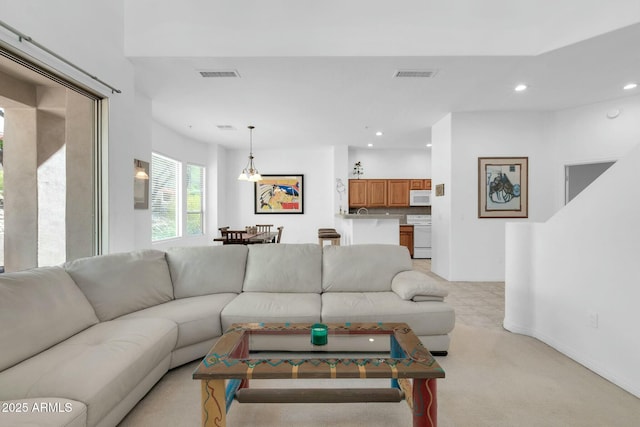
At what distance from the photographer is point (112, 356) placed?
1610mm

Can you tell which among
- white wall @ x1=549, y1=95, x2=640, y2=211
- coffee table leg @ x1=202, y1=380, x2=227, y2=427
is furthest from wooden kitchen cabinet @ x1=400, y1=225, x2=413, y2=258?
coffee table leg @ x1=202, y1=380, x2=227, y2=427

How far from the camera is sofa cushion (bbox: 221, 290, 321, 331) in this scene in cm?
232

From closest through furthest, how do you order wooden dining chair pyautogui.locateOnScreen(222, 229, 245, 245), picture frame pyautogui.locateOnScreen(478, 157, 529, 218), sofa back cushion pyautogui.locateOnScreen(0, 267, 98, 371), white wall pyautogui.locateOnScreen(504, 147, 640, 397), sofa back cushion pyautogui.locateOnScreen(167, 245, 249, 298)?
sofa back cushion pyautogui.locateOnScreen(0, 267, 98, 371), white wall pyautogui.locateOnScreen(504, 147, 640, 397), sofa back cushion pyautogui.locateOnScreen(167, 245, 249, 298), wooden dining chair pyautogui.locateOnScreen(222, 229, 245, 245), picture frame pyautogui.locateOnScreen(478, 157, 529, 218)

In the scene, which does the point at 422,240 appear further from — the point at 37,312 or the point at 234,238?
the point at 37,312

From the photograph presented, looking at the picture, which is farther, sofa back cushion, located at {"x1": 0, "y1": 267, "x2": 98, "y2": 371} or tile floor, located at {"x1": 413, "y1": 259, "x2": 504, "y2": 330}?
tile floor, located at {"x1": 413, "y1": 259, "x2": 504, "y2": 330}

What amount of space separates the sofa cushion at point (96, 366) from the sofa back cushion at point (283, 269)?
988 millimetres

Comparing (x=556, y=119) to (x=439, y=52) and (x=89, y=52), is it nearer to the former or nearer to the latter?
(x=439, y=52)

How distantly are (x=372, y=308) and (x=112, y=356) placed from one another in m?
1.67

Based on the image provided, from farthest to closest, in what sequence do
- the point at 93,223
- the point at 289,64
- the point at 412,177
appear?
the point at 412,177 → the point at 289,64 → the point at 93,223

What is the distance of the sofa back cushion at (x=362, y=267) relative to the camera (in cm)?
293

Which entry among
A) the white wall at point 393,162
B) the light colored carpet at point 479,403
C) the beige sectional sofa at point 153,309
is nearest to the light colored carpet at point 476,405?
the light colored carpet at point 479,403

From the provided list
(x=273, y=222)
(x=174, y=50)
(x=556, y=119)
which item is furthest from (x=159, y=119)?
(x=556, y=119)

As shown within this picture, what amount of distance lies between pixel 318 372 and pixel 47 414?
104 cm

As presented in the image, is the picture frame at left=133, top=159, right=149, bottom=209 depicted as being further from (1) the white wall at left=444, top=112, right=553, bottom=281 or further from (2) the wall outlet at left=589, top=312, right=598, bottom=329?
(2) the wall outlet at left=589, top=312, right=598, bottom=329
